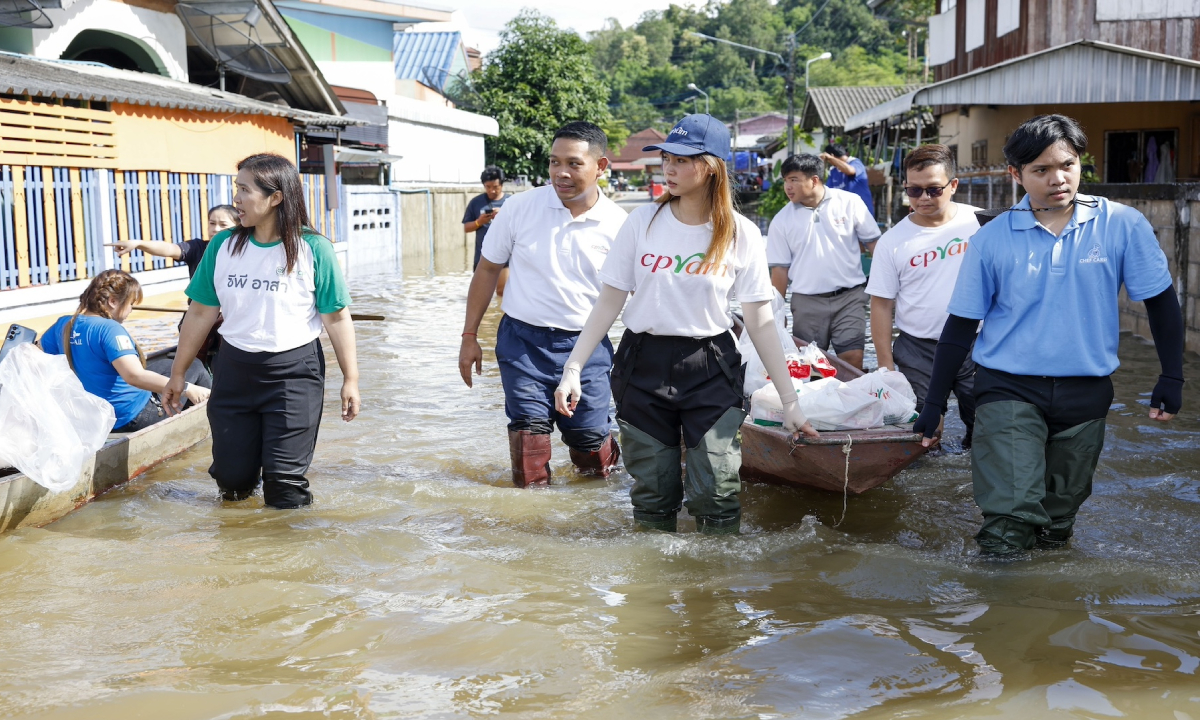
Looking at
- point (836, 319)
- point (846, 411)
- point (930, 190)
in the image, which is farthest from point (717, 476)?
point (836, 319)

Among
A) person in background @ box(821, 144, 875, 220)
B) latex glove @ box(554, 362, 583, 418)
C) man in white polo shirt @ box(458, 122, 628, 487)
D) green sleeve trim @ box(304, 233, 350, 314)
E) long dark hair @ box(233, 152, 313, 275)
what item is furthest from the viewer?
person in background @ box(821, 144, 875, 220)

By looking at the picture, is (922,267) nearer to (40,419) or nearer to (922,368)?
(922,368)

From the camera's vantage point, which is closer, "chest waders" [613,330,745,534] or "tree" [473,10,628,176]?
"chest waders" [613,330,745,534]

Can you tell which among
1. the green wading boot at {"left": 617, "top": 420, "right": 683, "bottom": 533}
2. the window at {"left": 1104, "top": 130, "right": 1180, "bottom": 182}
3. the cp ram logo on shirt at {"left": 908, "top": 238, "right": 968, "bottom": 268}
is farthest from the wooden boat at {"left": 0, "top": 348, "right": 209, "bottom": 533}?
the window at {"left": 1104, "top": 130, "right": 1180, "bottom": 182}

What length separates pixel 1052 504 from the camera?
14.6ft

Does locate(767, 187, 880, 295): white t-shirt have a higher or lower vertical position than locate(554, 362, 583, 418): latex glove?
higher

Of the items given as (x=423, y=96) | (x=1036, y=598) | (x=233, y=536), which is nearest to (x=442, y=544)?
(x=233, y=536)

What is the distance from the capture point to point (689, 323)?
4527 mm

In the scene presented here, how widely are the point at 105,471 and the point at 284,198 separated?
2.04 metres

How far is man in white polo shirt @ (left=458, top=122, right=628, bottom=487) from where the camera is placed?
5801 millimetres

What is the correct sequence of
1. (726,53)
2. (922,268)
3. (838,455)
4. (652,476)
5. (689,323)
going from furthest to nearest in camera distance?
(726,53) → (922,268) → (838,455) → (652,476) → (689,323)

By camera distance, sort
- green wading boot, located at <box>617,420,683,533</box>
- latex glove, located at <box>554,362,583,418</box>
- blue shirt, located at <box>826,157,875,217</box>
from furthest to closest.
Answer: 1. blue shirt, located at <box>826,157,875,217</box>
2. green wading boot, located at <box>617,420,683,533</box>
3. latex glove, located at <box>554,362,583,418</box>

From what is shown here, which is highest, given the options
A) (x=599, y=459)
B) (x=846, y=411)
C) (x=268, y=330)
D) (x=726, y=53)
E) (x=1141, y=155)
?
(x=726, y=53)

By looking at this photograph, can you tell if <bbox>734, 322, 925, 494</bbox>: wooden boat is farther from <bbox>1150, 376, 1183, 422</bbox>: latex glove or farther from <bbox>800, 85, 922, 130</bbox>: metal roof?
<bbox>800, 85, 922, 130</bbox>: metal roof
